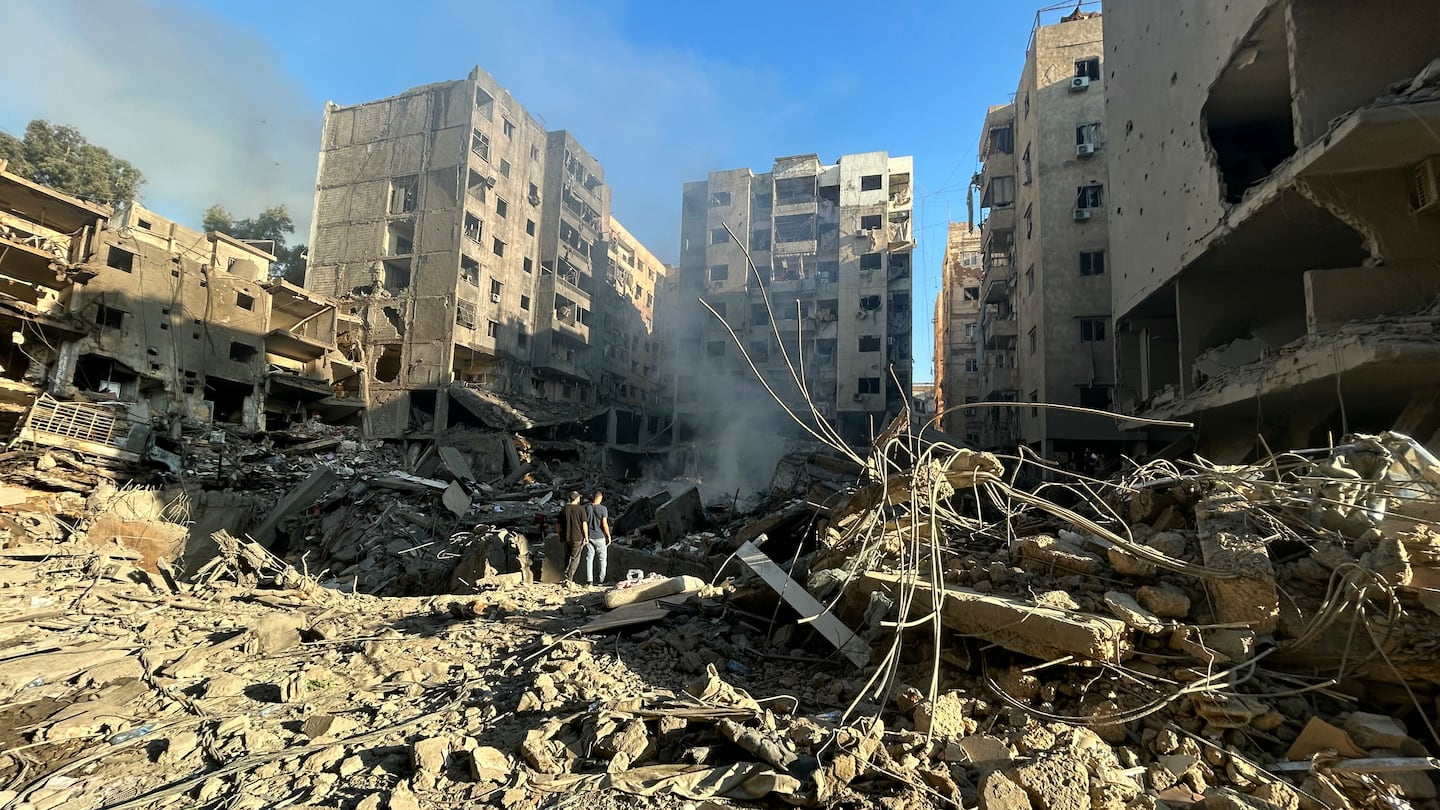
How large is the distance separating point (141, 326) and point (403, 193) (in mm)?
15230

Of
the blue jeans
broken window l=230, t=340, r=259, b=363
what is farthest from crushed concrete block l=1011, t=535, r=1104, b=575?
broken window l=230, t=340, r=259, b=363

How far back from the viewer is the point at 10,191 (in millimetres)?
19734

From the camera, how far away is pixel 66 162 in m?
26.9

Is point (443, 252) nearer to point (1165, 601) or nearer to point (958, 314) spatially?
point (1165, 601)

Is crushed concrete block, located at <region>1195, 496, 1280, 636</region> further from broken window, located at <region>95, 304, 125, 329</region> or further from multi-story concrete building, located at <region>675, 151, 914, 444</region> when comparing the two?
multi-story concrete building, located at <region>675, 151, 914, 444</region>

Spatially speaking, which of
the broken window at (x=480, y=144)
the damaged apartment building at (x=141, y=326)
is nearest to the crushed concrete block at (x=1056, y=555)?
the damaged apartment building at (x=141, y=326)

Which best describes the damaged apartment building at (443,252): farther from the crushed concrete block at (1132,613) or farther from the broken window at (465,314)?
the crushed concrete block at (1132,613)

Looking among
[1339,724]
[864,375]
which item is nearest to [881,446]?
[1339,724]

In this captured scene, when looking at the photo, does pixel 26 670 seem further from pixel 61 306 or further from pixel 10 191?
pixel 10 191

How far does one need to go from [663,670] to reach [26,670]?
16.1 feet

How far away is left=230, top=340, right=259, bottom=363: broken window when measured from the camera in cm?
2527

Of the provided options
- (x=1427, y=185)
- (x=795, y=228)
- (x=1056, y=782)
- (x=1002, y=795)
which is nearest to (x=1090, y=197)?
(x=1427, y=185)

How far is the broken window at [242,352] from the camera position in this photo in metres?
25.3

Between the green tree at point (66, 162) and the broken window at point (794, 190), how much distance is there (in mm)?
36434
